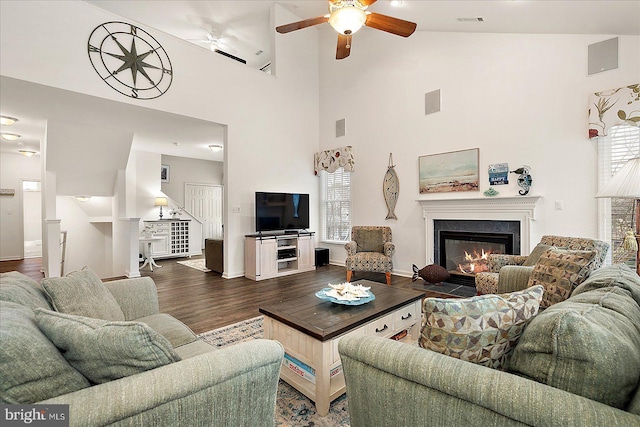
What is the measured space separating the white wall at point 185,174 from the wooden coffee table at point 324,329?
735cm

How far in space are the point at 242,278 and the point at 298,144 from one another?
9.58 ft

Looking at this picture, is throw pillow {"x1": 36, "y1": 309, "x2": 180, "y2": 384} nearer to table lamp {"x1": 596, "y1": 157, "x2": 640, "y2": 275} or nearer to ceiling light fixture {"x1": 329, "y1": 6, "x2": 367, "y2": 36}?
ceiling light fixture {"x1": 329, "y1": 6, "x2": 367, "y2": 36}


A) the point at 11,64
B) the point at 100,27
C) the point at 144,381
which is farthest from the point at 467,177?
the point at 11,64

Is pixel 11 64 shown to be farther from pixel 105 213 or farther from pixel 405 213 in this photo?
pixel 405 213

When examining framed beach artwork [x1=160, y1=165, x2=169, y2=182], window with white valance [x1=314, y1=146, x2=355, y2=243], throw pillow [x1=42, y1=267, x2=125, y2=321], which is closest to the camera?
throw pillow [x1=42, y1=267, x2=125, y2=321]

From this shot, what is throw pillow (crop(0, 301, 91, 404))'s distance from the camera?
29.9 inches

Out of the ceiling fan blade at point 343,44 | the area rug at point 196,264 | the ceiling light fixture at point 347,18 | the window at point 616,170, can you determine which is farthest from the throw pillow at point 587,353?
the area rug at point 196,264

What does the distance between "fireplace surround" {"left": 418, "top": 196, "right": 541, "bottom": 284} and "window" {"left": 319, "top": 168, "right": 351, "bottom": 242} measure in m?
1.73

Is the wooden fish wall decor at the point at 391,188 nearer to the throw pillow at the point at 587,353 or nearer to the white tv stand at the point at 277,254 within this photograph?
the white tv stand at the point at 277,254

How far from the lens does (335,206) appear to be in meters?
6.44

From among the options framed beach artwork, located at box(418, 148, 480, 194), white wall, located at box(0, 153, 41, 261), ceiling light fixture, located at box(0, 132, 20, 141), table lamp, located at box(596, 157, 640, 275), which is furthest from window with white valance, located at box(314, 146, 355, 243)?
white wall, located at box(0, 153, 41, 261)

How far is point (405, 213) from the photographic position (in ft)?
17.1

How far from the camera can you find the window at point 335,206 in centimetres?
623

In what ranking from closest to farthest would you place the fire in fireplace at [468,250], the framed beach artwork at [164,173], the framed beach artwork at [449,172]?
the fire in fireplace at [468,250] → the framed beach artwork at [449,172] → the framed beach artwork at [164,173]
